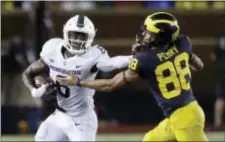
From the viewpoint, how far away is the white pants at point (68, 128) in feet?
21.0

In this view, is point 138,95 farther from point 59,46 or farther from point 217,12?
point 59,46

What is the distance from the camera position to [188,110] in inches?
241

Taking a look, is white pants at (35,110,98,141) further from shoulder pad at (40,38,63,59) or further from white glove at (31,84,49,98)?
shoulder pad at (40,38,63,59)

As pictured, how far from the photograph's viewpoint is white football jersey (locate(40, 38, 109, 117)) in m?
6.33

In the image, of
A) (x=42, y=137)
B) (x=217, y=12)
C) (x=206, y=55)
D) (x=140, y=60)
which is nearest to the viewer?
(x=140, y=60)

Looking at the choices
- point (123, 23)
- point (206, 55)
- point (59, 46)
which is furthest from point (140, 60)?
point (123, 23)

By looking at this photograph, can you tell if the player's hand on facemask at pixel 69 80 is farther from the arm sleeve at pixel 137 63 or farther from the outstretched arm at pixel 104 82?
the arm sleeve at pixel 137 63

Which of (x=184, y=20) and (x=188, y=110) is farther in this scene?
(x=184, y=20)

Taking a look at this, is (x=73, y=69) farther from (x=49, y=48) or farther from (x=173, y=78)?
(x=173, y=78)

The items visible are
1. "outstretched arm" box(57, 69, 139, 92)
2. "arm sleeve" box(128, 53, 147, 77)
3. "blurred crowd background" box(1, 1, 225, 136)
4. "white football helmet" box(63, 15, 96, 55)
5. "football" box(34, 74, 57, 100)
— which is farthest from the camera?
"blurred crowd background" box(1, 1, 225, 136)

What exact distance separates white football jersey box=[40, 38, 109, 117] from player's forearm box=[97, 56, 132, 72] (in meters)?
0.04

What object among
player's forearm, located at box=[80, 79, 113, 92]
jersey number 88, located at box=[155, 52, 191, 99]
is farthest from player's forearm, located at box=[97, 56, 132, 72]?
jersey number 88, located at box=[155, 52, 191, 99]

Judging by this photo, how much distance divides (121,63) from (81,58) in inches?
12.1

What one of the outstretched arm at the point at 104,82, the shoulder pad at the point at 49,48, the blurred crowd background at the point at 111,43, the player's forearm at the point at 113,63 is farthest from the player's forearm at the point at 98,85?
the blurred crowd background at the point at 111,43
